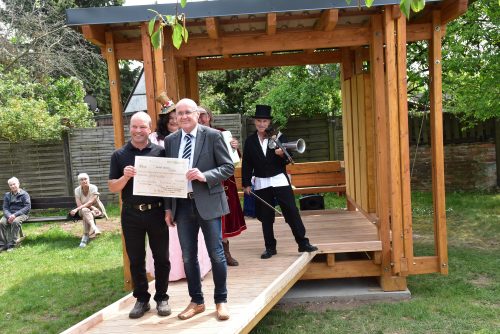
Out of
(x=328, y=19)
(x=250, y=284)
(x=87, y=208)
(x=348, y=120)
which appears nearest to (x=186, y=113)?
(x=250, y=284)

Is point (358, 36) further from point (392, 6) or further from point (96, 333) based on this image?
point (96, 333)

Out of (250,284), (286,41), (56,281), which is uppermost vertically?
(286,41)

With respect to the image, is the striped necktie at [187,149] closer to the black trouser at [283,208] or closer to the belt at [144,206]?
the belt at [144,206]

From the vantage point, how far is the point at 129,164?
3.81 m

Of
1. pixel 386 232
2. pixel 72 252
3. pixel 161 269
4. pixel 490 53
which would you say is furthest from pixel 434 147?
pixel 72 252

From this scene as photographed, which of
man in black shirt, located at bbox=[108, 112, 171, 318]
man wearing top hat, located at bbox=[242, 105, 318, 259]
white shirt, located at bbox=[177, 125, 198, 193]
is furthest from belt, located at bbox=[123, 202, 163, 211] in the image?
man wearing top hat, located at bbox=[242, 105, 318, 259]

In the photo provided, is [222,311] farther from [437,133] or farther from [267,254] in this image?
[437,133]

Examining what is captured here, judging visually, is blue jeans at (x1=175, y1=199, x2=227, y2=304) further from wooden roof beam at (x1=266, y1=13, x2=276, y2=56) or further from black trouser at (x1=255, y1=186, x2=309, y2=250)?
wooden roof beam at (x1=266, y1=13, x2=276, y2=56)

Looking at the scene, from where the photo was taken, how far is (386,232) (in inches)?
221

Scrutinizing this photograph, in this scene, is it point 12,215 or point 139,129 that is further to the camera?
point 12,215

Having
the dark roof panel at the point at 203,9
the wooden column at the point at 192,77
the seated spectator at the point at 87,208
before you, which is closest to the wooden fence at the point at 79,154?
the seated spectator at the point at 87,208

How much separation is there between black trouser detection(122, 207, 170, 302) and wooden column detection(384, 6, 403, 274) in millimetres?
2695

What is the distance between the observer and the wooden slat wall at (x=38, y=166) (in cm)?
1284

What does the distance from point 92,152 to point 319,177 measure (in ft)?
21.3
